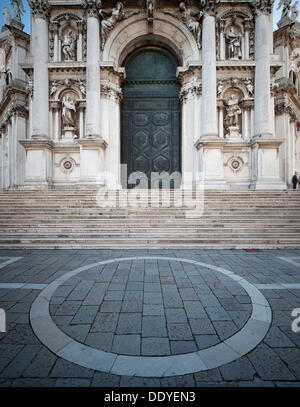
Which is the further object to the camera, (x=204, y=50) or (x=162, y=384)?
(x=204, y=50)

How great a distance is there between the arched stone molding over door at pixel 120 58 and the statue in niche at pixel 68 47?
206 cm

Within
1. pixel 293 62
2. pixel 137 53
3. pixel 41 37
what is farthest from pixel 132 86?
pixel 293 62

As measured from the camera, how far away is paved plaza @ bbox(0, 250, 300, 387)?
72.1 inches

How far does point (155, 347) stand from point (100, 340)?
23.3 inches

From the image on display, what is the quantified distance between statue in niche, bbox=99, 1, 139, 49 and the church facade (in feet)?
0.20

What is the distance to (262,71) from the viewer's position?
12711 mm

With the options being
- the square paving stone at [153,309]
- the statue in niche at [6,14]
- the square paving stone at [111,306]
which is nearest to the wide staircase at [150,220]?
the square paving stone at [111,306]

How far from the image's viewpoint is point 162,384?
1.74 metres

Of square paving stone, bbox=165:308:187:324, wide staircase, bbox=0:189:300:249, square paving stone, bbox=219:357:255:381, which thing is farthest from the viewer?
wide staircase, bbox=0:189:300:249

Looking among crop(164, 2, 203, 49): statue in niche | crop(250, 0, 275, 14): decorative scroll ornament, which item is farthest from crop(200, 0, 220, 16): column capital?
crop(250, 0, 275, 14): decorative scroll ornament

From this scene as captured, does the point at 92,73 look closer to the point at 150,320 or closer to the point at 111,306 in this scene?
the point at 111,306

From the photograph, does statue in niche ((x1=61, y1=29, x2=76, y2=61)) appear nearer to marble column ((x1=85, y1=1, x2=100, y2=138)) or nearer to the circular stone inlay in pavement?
marble column ((x1=85, y1=1, x2=100, y2=138))
